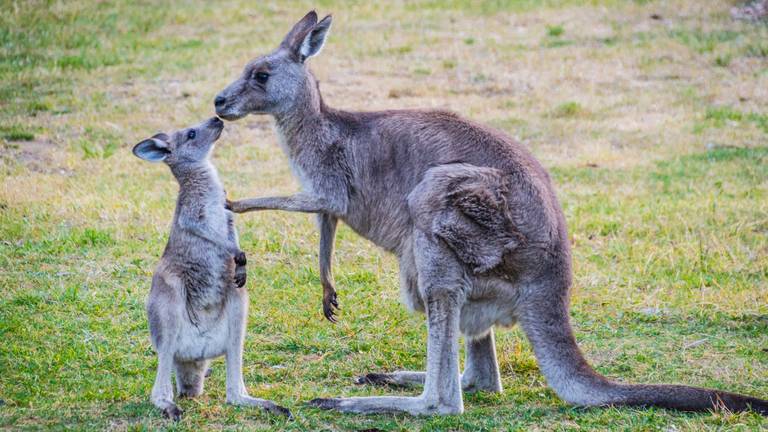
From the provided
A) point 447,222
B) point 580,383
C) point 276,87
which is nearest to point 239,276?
point 447,222

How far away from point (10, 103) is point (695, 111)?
7.90 metres

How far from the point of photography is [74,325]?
6.57 metres

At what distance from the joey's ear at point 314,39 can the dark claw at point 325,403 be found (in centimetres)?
201

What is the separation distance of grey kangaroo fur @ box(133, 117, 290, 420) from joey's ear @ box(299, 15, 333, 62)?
97cm

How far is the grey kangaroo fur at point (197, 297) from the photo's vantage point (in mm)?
5227

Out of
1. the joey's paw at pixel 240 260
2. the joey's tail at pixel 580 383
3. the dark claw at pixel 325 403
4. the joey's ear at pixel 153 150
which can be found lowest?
the dark claw at pixel 325 403

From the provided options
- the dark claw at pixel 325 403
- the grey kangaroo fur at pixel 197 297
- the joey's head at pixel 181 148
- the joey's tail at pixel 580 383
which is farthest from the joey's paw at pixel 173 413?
the joey's tail at pixel 580 383

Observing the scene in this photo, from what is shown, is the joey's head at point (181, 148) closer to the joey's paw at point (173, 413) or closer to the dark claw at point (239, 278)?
the dark claw at point (239, 278)

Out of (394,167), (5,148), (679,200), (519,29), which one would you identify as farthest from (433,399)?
(519,29)

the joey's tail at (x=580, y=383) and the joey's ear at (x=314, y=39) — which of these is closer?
the joey's tail at (x=580, y=383)

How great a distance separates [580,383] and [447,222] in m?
1.02

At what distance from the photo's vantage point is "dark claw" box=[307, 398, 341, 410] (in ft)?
17.6

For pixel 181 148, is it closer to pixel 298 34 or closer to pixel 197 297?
pixel 197 297

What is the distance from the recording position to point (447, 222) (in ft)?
17.6
